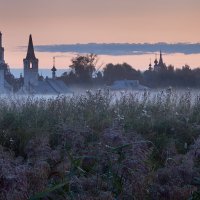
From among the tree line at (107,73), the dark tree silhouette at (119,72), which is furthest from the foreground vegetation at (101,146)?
the dark tree silhouette at (119,72)

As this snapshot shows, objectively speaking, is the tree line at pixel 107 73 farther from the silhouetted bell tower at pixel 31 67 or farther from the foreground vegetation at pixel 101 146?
the foreground vegetation at pixel 101 146

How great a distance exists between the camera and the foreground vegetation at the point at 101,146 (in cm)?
700

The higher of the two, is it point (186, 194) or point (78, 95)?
point (78, 95)

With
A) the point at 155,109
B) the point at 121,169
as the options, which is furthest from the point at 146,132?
the point at 121,169

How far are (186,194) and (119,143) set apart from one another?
1407 mm

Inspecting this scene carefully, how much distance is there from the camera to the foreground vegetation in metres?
7.00

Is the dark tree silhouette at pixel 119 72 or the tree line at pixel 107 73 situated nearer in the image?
the tree line at pixel 107 73

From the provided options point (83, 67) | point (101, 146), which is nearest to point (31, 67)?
point (83, 67)

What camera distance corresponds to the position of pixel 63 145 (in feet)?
30.6

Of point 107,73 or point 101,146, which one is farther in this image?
point 107,73

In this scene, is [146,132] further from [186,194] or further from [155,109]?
[186,194]

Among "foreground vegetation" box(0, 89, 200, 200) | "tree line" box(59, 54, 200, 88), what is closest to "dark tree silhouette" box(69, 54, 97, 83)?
"tree line" box(59, 54, 200, 88)

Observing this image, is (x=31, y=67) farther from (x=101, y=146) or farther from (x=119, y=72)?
(x=101, y=146)

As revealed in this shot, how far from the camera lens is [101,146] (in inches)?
337
